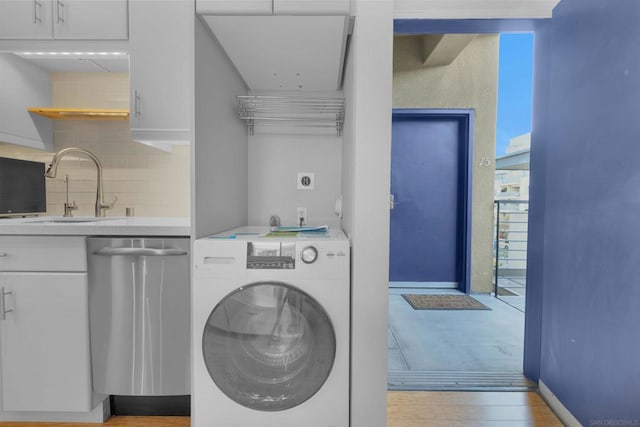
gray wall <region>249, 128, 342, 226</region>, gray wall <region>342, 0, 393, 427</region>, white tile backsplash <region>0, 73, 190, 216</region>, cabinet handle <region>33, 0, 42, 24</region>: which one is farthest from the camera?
white tile backsplash <region>0, 73, 190, 216</region>

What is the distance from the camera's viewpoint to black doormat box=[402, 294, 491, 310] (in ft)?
11.3

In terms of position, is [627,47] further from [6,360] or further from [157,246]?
[6,360]

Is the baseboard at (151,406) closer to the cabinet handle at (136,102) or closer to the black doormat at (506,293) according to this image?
the cabinet handle at (136,102)

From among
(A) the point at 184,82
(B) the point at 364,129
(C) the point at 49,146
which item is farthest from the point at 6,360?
(B) the point at 364,129

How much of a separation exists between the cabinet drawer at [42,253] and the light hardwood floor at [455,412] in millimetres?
779

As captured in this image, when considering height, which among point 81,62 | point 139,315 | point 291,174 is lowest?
point 139,315

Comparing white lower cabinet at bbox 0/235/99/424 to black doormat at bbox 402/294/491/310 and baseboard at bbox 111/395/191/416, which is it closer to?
baseboard at bbox 111/395/191/416

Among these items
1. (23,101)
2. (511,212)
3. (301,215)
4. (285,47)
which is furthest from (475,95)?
(23,101)

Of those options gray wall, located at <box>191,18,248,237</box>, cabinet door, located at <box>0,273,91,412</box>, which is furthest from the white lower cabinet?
gray wall, located at <box>191,18,248,237</box>

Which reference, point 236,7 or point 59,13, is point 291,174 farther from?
point 59,13

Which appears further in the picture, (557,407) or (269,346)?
(557,407)

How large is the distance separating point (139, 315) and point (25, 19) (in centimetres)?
174

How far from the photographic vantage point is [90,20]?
6.16 ft

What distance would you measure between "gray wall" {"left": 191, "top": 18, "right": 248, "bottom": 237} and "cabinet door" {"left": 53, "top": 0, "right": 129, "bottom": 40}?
70 centimetres
